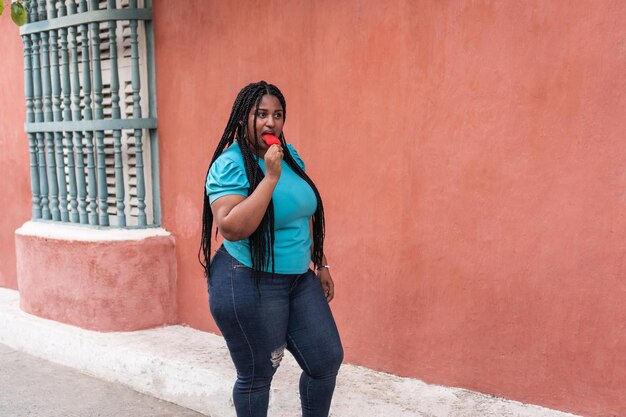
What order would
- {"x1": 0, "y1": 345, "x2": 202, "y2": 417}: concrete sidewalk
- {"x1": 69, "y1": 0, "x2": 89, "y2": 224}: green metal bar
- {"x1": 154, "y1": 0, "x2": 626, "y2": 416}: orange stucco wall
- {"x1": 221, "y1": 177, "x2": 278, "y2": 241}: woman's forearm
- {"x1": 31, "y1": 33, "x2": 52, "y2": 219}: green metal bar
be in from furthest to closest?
{"x1": 31, "y1": 33, "x2": 52, "y2": 219}: green metal bar, {"x1": 69, "y1": 0, "x2": 89, "y2": 224}: green metal bar, {"x1": 0, "y1": 345, "x2": 202, "y2": 417}: concrete sidewalk, {"x1": 154, "y1": 0, "x2": 626, "y2": 416}: orange stucco wall, {"x1": 221, "y1": 177, "x2": 278, "y2": 241}: woman's forearm

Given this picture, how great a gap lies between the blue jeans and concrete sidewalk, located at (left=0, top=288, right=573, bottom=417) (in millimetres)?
700

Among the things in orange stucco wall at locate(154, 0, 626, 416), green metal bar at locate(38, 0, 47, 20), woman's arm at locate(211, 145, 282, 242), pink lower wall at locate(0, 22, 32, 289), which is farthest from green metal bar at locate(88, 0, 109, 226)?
woman's arm at locate(211, 145, 282, 242)

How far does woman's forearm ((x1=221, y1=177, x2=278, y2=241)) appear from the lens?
2.45 metres

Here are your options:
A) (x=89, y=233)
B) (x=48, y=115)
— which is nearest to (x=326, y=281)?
(x=89, y=233)

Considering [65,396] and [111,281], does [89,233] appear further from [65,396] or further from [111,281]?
[65,396]

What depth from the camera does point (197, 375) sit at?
3900mm

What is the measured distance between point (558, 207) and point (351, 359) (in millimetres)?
1500

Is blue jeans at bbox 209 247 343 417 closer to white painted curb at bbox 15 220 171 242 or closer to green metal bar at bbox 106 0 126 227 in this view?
white painted curb at bbox 15 220 171 242

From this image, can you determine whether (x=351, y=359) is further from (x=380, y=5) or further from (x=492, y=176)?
(x=380, y=5)

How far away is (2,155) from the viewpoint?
19.3 feet

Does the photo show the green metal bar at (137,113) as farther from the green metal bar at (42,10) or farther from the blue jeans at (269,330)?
the blue jeans at (269,330)

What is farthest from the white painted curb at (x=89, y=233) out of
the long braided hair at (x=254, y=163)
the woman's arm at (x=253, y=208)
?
the woman's arm at (x=253, y=208)

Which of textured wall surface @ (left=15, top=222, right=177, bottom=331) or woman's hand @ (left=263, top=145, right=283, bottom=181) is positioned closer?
woman's hand @ (left=263, top=145, right=283, bottom=181)

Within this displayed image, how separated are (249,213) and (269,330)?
507mm
